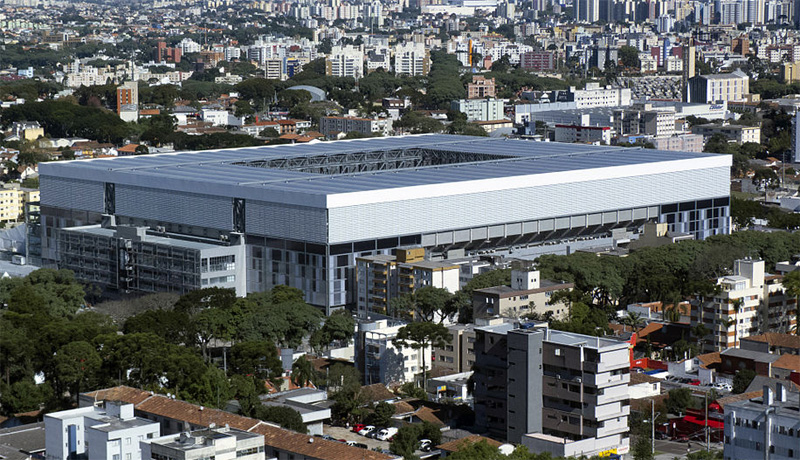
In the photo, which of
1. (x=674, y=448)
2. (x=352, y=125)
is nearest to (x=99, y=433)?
(x=674, y=448)

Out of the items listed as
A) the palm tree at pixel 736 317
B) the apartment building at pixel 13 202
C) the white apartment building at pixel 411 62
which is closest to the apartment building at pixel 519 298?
the palm tree at pixel 736 317

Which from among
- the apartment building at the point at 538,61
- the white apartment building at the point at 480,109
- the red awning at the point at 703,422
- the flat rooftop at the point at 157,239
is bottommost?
the red awning at the point at 703,422

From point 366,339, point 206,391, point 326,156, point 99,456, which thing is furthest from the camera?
point 326,156

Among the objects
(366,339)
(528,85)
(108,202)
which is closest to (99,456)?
(366,339)

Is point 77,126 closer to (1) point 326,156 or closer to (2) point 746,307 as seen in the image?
(1) point 326,156

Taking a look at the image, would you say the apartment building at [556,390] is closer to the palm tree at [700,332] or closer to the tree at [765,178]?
the palm tree at [700,332]

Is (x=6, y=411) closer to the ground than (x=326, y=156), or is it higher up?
closer to the ground

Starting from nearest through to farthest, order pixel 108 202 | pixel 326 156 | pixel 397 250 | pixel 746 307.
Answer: pixel 746 307 < pixel 397 250 < pixel 108 202 < pixel 326 156
